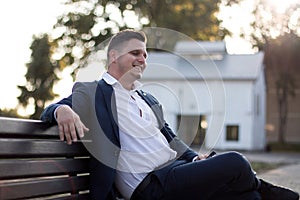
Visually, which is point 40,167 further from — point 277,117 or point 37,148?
point 277,117

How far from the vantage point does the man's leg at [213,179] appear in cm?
324

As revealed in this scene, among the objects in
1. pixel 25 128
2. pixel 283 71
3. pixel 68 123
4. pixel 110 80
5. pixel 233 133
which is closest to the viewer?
pixel 25 128

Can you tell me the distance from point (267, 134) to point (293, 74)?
6.08 meters

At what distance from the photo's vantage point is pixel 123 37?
367 cm

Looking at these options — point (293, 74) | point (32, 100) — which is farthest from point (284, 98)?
point (32, 100)

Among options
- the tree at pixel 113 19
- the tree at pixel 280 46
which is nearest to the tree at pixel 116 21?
the tree at pixel 113 19

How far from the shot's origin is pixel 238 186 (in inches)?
130

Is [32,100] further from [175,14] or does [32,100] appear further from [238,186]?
[238,186]

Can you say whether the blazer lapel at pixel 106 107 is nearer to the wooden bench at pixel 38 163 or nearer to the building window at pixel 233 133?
the wooden bench at pixel 38 163

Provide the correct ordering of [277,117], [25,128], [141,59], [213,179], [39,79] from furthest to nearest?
1. [277,117]
2. [39,79]
3. [141,59]
4. [213,179]
5. [25,128]

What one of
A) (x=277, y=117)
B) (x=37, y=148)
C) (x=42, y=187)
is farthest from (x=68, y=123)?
(x=277, y=117)

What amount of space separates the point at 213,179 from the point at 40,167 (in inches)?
35.5

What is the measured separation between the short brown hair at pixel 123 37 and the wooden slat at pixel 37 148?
64 centimetres

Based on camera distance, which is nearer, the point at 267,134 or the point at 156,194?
the point at 156,194
